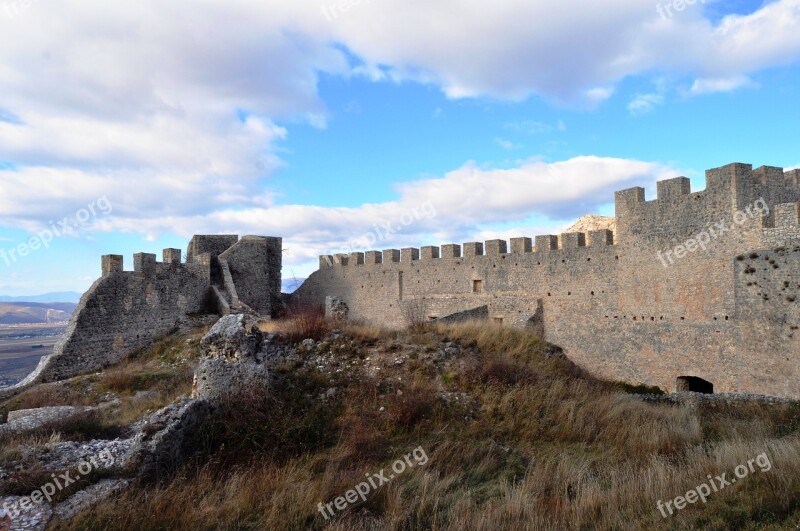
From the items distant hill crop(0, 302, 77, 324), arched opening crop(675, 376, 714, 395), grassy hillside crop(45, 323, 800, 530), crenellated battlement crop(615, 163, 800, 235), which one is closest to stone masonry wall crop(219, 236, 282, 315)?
grassy hillside crop(45, 323, 800, 530)

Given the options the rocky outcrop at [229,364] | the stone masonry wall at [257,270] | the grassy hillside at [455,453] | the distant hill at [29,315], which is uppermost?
the stone masonry wall at [257,270]

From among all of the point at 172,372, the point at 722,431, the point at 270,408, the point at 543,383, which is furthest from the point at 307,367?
the point at 722,431

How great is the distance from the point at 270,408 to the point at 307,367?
1.93 meters

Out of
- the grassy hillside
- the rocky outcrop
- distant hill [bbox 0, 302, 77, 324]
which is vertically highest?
the rocky outcrop

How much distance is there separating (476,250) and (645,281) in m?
6.46

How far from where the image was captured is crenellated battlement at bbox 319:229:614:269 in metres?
15.6

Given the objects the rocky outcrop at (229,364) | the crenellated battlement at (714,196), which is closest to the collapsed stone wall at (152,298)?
the rocky outcrop at (229,364)

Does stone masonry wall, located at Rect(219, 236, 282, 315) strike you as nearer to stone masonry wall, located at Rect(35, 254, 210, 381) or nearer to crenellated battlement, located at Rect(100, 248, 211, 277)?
crenellated battlement, located at Rect(100, 248, 211, 277)

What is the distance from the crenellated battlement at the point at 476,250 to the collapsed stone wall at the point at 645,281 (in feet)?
0.16

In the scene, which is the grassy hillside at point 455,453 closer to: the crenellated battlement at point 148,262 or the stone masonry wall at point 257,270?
the crenellated battlement at point 148,262

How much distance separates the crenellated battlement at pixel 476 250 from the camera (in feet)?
51.0

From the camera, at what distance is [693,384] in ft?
43.5

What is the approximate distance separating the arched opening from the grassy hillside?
347cm

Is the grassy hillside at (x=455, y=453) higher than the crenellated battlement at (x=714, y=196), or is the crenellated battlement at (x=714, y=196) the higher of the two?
the crenellated battlement at (x=714, y=196)
